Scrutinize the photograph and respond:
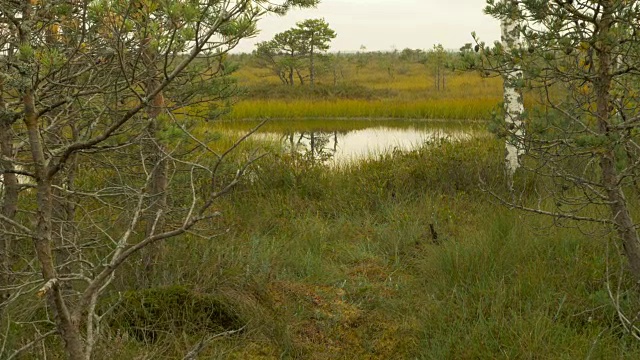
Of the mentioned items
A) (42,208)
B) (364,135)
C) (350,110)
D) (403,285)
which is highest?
(42,208)

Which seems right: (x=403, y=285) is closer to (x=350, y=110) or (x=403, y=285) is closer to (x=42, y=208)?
(x=42, y=208)

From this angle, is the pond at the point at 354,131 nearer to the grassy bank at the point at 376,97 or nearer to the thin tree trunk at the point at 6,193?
the grassy bank at the point at 376,97

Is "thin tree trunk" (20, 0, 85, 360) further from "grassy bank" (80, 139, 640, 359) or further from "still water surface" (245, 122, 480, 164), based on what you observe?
"still water surface" (245, 122, 480, 164)

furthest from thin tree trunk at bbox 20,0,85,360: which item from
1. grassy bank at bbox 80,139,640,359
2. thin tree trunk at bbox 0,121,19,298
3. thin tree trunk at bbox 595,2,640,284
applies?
thin tree trunk at bbox 595,2,640,284

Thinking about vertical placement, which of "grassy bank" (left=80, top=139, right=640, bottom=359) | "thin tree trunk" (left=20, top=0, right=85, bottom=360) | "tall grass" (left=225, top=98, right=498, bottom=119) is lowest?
"grassy bank" (left=80, top=139, right=640, bottom=359)

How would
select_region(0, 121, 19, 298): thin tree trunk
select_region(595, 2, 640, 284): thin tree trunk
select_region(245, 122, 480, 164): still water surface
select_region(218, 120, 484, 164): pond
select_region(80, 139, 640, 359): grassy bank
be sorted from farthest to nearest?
select_region(218, 120, 484, 164): pond → select_region(245, 122, 480, 164): still water surface → select_region(80, 139, 640, 359): grassy bank → select_region(595, 2, 640, 284): thin tree trunk → select_region(0, 121, 19, 298): thin tree trunk

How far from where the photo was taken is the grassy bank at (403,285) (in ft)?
11.6

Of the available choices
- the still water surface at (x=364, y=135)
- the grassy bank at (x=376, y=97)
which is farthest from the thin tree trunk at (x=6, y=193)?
the still water surface at (x=364, y=135)

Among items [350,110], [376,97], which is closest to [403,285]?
[350,110]

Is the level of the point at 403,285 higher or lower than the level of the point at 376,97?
lower

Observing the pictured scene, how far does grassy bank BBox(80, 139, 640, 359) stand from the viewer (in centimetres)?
353

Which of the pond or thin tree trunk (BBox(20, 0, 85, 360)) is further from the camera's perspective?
the pond

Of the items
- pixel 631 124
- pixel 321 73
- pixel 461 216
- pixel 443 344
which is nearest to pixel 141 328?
pixel 443 344

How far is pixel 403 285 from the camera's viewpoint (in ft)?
15.8
